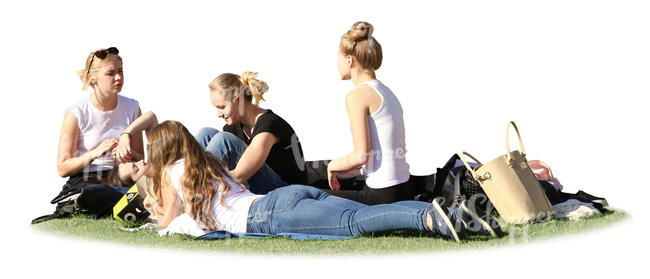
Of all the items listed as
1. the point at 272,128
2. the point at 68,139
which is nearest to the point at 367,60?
the point at 272,128

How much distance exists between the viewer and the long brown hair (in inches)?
325

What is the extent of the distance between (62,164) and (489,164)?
4.35m

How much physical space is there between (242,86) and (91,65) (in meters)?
1.80

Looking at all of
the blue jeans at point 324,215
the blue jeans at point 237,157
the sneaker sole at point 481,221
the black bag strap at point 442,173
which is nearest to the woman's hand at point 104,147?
the blue jeans at point 237,157

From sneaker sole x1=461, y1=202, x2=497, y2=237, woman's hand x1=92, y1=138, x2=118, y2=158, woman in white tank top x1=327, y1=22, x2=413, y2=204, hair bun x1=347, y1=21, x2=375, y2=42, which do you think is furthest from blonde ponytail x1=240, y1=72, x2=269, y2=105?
sneaker sole x1=461, y1=202, x2=497, y2=237

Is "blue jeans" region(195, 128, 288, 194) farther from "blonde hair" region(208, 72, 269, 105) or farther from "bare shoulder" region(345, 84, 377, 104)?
"bare shoulder" region(345, 84, 377, 104)

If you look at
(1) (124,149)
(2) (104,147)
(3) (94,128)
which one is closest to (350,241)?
(1) (124,149)

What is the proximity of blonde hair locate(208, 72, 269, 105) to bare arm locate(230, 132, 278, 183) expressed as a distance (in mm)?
497

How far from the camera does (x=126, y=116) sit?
33.9ft

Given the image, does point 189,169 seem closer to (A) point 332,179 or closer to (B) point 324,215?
(B) point 324,215

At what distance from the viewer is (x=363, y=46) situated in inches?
349

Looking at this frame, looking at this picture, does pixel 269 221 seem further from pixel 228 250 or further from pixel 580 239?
pixel 580 239

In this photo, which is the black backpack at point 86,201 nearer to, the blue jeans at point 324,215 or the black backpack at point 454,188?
the blue jeans at point 324,215

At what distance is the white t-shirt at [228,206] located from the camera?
27.2 ft
